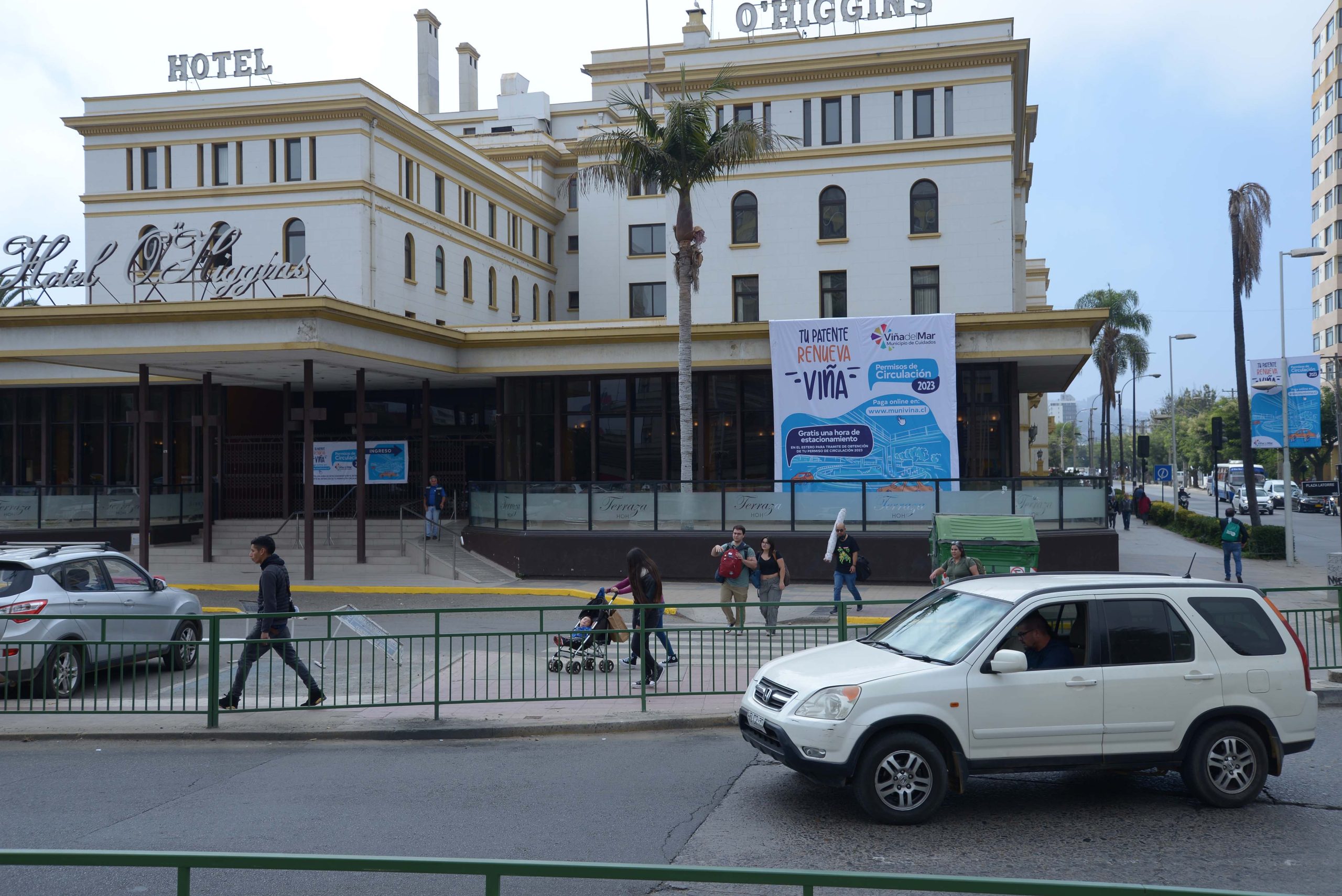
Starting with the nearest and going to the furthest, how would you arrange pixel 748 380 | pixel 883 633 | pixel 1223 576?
pixel 883 633
pixel 1223 576
pixel 748 380

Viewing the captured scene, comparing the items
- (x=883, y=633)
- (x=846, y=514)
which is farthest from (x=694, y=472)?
(x=883, y=633)

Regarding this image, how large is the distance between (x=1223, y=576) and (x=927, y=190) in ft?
44.9

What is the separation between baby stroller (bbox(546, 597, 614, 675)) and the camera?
37.9 feet

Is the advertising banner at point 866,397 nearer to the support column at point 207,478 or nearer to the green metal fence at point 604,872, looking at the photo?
the support column at point 207,478

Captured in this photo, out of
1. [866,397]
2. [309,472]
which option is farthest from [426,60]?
[866,397]

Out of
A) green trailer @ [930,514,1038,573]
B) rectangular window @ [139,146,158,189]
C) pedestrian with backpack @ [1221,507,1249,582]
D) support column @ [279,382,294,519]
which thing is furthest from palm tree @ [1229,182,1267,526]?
rectangular window @ [139,146,158,189]

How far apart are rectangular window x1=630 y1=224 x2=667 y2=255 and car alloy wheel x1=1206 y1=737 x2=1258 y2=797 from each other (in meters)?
38.2

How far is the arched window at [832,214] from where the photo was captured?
31922 millimetres

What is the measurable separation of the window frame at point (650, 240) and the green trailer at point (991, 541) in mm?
26617

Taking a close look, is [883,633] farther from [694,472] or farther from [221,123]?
[221,123]

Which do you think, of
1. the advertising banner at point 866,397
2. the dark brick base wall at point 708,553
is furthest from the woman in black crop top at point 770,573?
the advertising banner at point 866,397

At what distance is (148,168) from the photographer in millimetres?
37625

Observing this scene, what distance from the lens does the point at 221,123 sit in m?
36.8

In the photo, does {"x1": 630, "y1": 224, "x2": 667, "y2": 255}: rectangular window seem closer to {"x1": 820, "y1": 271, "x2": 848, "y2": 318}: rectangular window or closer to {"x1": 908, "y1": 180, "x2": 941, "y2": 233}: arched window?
{"x1": 820, "y1": 271, "x2": 848, "y2": 318}: rectangular window
